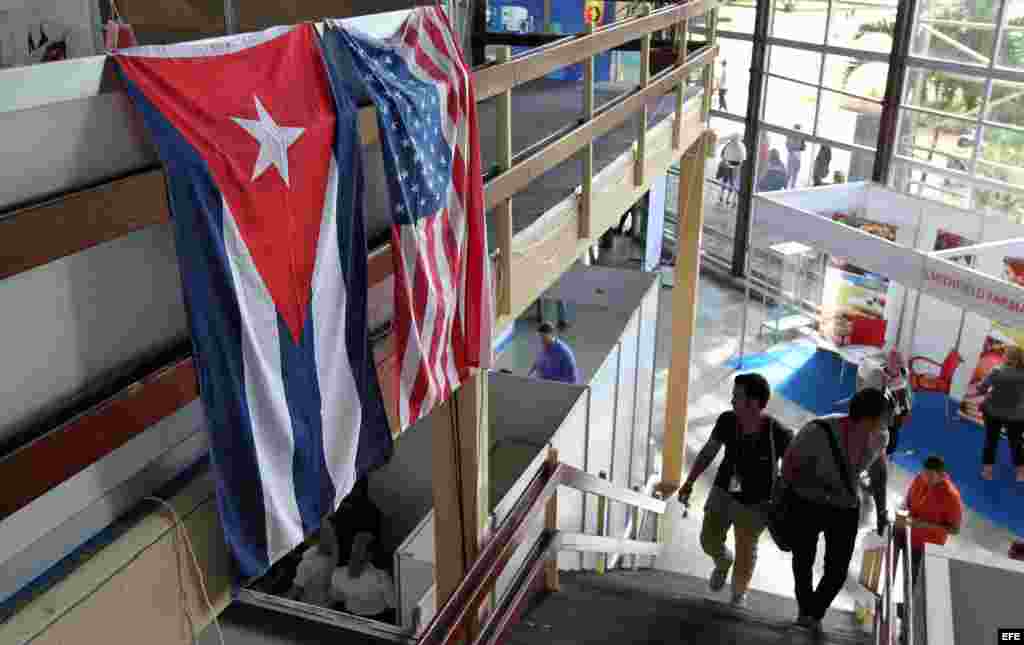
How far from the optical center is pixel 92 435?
7.80 feet

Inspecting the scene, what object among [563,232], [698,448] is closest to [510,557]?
[563,232]

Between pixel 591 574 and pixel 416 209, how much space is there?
440cm

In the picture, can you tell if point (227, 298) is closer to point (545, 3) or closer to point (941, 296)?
point (545, 3)

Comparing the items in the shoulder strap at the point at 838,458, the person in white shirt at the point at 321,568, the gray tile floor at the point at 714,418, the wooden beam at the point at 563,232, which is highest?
the wooden beam at the point at 563,232

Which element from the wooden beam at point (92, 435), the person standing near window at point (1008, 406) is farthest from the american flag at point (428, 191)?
the person standing near window at point (1008, 406)

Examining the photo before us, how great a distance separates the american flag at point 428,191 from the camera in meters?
3.50

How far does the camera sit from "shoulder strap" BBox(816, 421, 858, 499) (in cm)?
571

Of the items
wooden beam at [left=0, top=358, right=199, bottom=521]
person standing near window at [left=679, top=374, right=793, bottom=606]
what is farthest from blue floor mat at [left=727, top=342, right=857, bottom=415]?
wooden beam at [left=0, top=358, right=199, bottom=521]

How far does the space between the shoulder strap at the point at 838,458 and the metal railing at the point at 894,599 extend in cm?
39

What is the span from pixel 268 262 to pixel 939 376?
1236 cm

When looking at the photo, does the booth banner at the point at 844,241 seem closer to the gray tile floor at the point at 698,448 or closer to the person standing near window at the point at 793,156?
the gray tile floor at the point at 698,448

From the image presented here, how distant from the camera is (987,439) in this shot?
35.1 ft

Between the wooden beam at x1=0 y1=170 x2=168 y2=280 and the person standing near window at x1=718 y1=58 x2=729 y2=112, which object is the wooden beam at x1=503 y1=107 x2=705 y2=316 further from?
the person standing near window at x1=718 y1=58 x2=729 y2=112

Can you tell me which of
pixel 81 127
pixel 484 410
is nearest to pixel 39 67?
pixel 81 127
